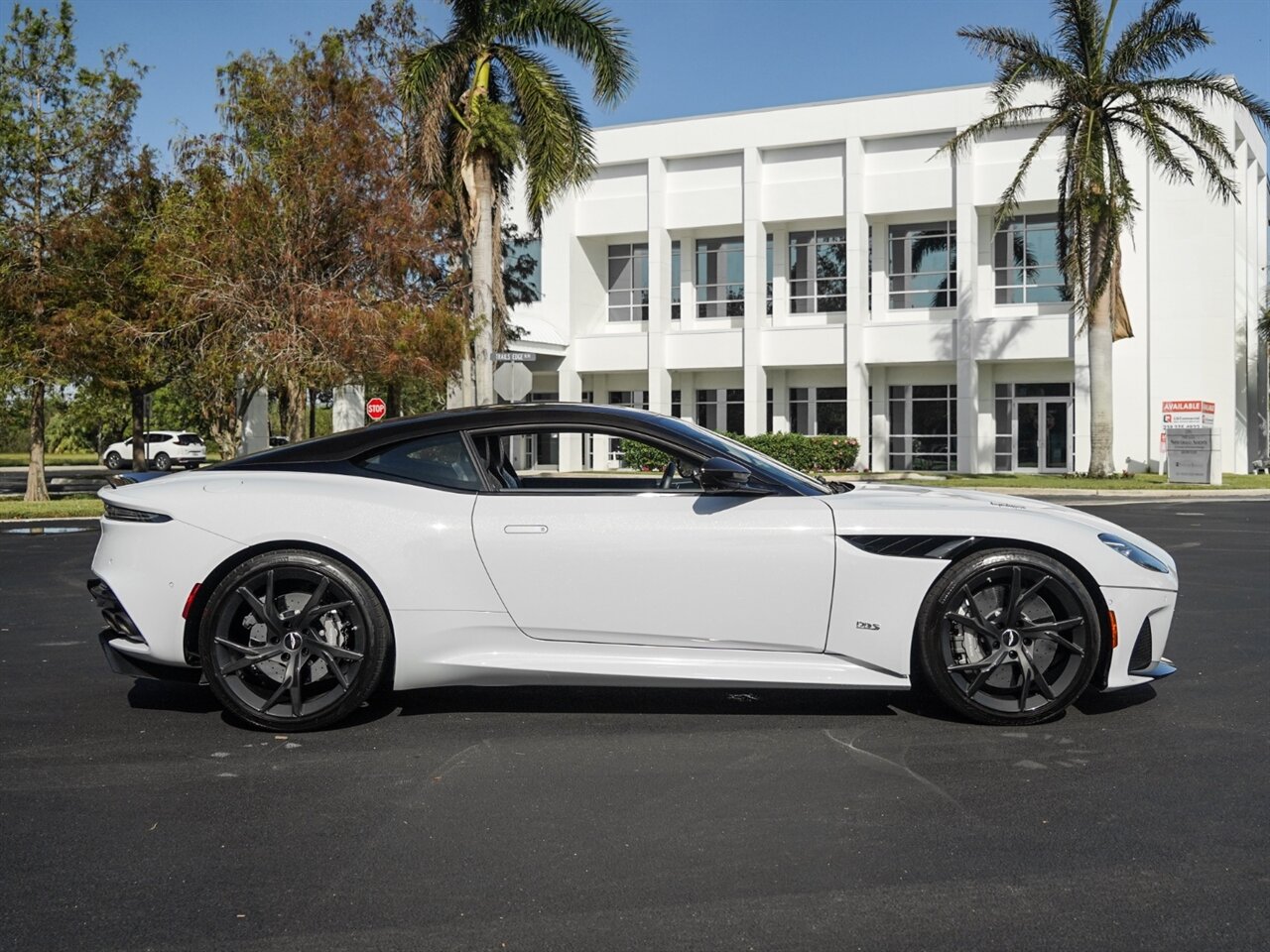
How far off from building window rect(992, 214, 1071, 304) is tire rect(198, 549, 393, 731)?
1395 inches

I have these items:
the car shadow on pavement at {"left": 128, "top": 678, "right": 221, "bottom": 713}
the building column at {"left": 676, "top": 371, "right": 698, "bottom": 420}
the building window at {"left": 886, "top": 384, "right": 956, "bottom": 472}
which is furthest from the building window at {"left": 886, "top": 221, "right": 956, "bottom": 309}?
the car shadow on pavement at {"left": 128, "top": 678, "right": 221, "bottom": 713}

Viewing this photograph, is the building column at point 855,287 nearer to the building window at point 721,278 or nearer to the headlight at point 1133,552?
the building window at point 721,278

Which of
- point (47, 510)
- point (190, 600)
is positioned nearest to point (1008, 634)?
point (190, 600)

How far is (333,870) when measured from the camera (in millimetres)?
3703

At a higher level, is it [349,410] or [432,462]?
[349,410]

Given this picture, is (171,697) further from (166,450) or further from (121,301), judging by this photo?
(166,450)

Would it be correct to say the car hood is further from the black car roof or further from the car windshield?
the black car roof

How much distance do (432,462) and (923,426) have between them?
35.6 metres

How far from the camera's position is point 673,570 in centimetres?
518

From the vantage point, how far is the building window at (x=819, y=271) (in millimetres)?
40531

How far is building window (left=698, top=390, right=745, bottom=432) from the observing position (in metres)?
42.5

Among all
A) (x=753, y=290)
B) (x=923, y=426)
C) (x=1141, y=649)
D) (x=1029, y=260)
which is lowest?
(x=1141, y=649)

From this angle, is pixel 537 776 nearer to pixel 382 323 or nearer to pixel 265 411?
pixel 382 323

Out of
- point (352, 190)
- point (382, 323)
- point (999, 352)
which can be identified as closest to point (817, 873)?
point (382, 323)
